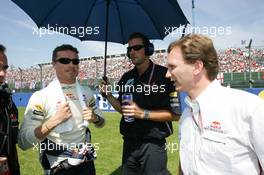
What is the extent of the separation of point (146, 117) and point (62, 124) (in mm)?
1037

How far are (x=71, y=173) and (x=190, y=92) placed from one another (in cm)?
191

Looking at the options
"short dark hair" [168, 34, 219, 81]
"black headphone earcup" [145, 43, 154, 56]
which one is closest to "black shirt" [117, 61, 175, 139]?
"black headphone earcup" [145, 43, 154, 56]

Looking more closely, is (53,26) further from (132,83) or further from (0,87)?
(0,87)

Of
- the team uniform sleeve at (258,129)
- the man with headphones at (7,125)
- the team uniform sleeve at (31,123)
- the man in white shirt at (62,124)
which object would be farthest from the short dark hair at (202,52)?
the team uniform sleeve at (31,123)

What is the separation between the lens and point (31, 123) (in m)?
3.54

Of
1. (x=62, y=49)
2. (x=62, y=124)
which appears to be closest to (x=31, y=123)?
(x=62, y=124)

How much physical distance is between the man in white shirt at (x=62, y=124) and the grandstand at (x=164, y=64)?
925cm

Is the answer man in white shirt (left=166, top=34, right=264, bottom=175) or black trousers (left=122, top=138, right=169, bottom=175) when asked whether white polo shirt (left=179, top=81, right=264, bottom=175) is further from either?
black trousers (left=122, top=138, right=169, bottom=175)

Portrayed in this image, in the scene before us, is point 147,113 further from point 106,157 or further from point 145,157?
point 106,157

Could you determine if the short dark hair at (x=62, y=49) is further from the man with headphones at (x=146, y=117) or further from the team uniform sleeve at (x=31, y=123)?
the man with headphones at (x=146, y=117)

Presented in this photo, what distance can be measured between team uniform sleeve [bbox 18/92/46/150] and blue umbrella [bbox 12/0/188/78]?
4.68 ft

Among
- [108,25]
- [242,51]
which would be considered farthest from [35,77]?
[108,25]

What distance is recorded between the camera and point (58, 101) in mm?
3691

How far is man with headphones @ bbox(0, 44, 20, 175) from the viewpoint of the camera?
2.97m
